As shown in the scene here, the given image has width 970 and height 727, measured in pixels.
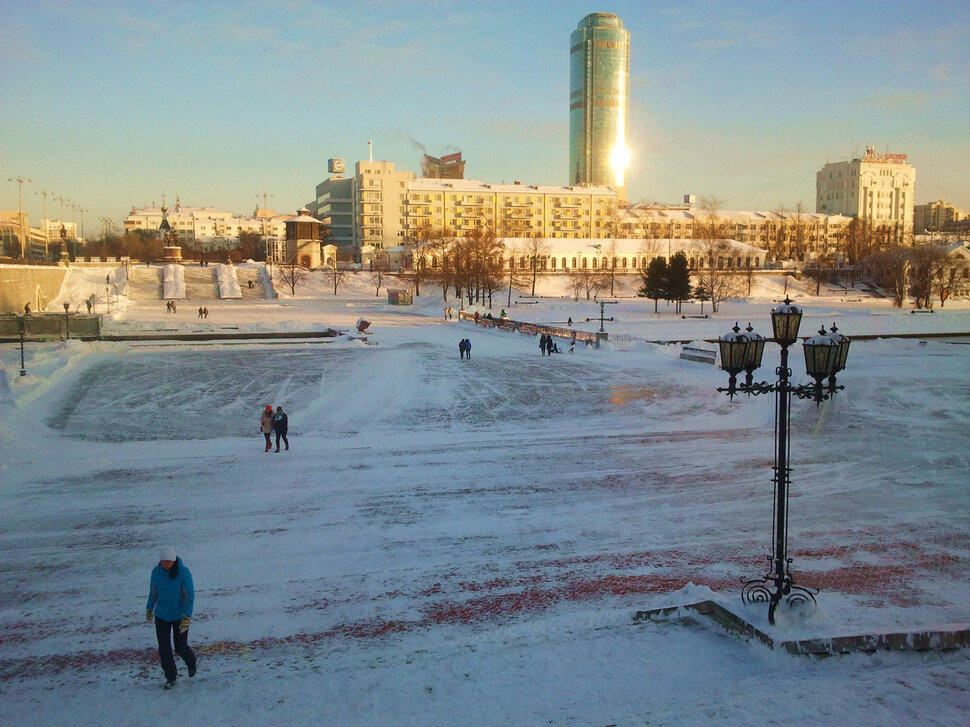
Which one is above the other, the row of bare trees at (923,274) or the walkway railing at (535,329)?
the row of bare trees at (923,274)

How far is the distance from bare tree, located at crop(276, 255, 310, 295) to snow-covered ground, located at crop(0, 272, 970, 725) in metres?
54.5

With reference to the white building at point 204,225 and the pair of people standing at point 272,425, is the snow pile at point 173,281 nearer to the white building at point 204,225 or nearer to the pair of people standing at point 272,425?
the pair of people standing at point 272,425

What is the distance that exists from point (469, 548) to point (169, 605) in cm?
524

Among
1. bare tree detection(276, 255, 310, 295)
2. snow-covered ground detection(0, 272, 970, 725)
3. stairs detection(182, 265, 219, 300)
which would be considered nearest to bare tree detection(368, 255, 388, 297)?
bare tree detection(276, 255, 310, 295)

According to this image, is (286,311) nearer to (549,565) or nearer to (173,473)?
(173,473)

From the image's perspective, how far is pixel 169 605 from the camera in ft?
24.2

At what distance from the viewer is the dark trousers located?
24.2ft

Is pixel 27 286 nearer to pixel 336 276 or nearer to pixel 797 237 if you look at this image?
pixel 336 276

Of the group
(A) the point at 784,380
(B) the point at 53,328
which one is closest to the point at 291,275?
(B) the point at 53,328

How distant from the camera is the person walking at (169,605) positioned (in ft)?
24.2

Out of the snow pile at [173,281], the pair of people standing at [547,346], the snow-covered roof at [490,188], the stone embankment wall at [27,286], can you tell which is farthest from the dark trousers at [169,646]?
the snow-covered roof at [490,188]

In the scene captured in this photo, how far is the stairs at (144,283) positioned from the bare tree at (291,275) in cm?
1242

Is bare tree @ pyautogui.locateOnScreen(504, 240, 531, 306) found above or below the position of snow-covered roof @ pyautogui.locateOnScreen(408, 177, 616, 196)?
below

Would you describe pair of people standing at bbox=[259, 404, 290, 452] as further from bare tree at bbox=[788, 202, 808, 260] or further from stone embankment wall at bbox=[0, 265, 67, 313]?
bare tree at bbox=[788, 202, 808, 260]
